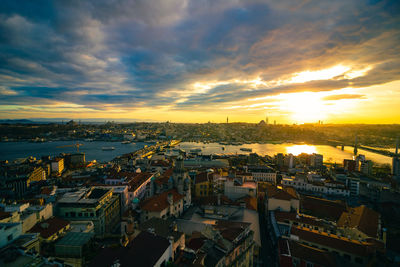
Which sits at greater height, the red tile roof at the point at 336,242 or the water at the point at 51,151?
the red tile roof at the point at 336,242

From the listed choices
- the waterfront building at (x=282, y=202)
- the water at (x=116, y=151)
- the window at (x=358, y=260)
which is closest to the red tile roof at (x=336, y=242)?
the window at (x=358, y=260)

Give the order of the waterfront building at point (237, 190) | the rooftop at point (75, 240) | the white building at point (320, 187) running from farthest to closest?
the white building at point (320, 187), the waterfront building at point (237, 190), the rooftop at point (75, 240)

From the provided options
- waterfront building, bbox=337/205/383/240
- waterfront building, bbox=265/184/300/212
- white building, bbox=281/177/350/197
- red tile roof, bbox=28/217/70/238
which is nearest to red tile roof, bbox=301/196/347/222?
waterfront building, bbox=337/205/383/240

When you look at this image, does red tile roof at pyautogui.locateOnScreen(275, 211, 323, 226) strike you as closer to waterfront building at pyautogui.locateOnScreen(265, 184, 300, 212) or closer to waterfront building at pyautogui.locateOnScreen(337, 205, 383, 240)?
waterfront building at pyautogui.locateOnScreen(265, 184, 300, 212)

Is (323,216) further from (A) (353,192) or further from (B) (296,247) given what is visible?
(A) (353,192)

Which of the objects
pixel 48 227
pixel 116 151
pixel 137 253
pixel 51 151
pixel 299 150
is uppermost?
pixel 137 253

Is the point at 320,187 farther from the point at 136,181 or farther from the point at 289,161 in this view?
the point at 136,181

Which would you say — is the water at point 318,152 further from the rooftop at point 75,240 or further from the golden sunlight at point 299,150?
the rooftop at point 75,240

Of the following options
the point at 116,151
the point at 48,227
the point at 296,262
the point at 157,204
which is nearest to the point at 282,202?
the point at 296,262

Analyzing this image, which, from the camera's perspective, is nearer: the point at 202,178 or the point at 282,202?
the point at 282,202
